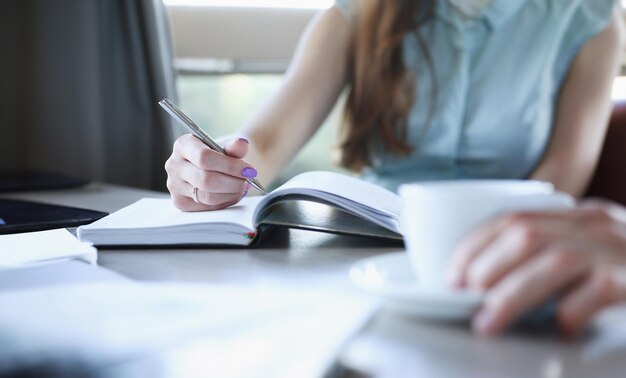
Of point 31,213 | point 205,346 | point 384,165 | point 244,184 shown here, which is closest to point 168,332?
point 205,346

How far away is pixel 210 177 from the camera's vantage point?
36.4 inches

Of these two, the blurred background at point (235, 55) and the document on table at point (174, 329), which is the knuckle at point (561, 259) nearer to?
the document on table at point (174, 329)

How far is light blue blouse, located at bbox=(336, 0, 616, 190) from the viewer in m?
1.51

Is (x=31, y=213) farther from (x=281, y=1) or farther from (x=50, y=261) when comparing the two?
(x=281, y=1)

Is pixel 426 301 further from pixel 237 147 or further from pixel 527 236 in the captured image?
pixel 237 147

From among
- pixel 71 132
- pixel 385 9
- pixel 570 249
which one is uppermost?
pixel 385 9

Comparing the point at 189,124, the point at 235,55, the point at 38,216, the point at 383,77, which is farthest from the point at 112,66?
the point at 189,124

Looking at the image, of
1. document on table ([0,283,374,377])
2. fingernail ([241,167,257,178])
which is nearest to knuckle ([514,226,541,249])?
document on table ([0,283,374,377])

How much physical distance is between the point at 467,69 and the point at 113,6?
1.13m

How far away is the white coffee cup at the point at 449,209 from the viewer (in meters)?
0.48

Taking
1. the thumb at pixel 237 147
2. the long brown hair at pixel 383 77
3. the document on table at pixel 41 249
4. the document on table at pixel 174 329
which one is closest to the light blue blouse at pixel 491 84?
the long brown hair at pixel 383 77

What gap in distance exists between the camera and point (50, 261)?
69cm

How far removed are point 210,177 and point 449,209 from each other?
0.49 meters

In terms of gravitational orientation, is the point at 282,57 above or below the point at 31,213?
above
